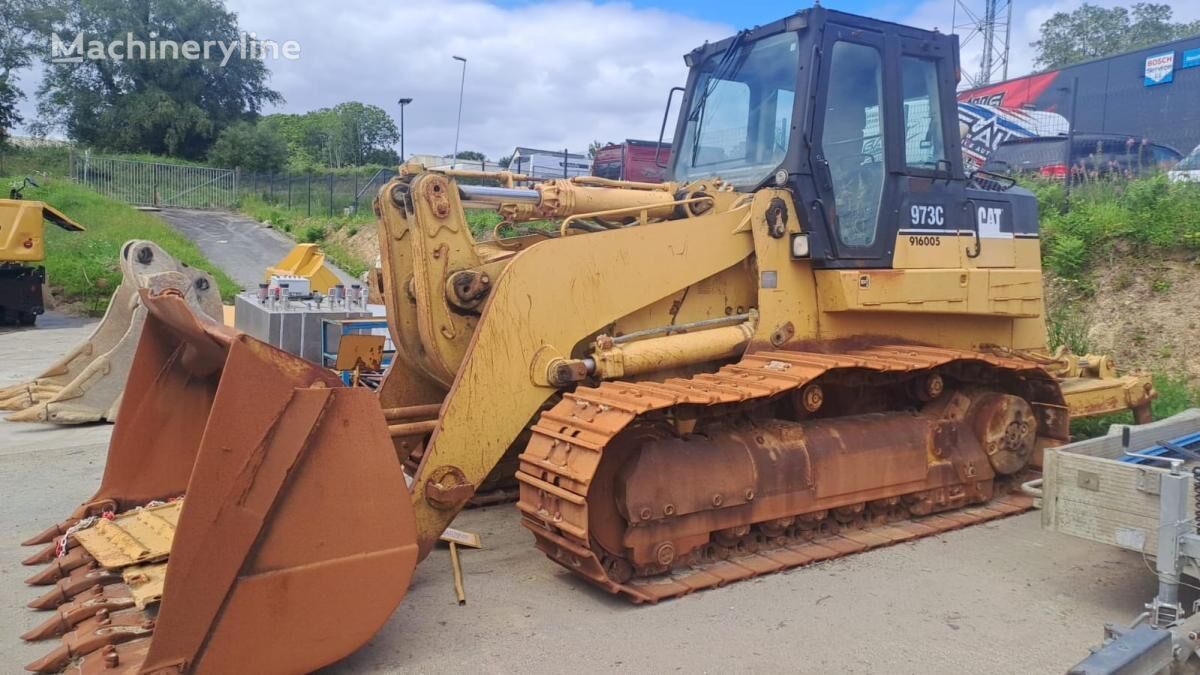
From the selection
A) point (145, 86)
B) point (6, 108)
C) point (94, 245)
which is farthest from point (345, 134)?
point (94, 245)

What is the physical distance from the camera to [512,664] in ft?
12.2

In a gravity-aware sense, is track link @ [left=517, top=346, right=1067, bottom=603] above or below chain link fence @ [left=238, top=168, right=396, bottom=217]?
below

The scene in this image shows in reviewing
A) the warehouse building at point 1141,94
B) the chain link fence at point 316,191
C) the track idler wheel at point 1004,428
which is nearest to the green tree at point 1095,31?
the warehouse building at point 1141,94

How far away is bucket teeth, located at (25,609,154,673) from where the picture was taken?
3.44 meters

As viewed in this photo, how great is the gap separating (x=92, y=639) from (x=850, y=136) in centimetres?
478

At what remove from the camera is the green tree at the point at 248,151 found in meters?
41.5

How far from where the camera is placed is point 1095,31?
→ 55.8 metres

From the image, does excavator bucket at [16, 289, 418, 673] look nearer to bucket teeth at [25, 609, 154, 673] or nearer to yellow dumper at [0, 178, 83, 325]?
bucket teeth at [25, 609, 154, 673]

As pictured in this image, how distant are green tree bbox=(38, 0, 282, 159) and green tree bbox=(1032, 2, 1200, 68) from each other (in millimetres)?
47214

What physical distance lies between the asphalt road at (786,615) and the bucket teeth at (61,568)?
7 centimetres

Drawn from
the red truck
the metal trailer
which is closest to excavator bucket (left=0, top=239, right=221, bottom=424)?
the metal trailer

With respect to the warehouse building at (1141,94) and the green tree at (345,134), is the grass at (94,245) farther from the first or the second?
the green tree at (345,134)

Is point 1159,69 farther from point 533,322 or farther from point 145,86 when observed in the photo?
point 145,86

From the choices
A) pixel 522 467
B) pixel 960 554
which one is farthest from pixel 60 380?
pixel 960 554
